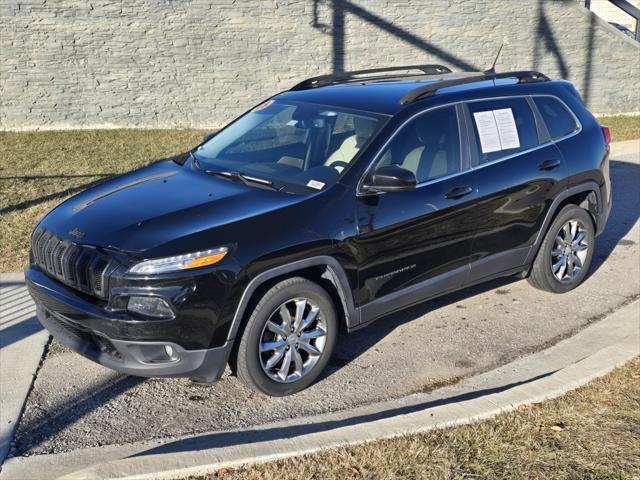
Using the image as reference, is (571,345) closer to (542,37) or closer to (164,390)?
(164,390)

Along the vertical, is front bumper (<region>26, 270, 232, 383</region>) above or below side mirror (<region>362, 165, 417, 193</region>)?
below

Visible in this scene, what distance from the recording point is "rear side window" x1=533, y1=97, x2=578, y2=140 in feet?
18.7

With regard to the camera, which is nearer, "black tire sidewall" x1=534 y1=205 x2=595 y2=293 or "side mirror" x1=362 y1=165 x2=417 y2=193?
"side mirror" x1=362 y1=165 x2=417 y2=193

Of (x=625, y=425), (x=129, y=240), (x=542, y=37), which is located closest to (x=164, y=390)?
(x=129, y=240)

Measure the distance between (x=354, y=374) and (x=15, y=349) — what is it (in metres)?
2.32

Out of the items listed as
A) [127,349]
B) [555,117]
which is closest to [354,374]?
[127,349]

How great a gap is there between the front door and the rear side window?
41.5 inches

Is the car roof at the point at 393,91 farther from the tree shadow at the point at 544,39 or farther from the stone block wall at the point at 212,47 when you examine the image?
the tree shadow at the point at 544,39

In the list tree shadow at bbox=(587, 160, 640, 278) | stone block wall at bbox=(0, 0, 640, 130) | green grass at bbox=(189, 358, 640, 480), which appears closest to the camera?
green grass at bbox=(189, 358, 640, 480)

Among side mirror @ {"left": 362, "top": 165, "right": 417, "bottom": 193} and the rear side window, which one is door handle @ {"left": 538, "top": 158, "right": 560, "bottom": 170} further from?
side mirror @ {"left": 362, "top": 165, "right": 417, "bottom": 193}

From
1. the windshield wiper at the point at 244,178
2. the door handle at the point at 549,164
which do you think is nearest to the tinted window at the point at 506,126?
the door handle at the point at 549,164

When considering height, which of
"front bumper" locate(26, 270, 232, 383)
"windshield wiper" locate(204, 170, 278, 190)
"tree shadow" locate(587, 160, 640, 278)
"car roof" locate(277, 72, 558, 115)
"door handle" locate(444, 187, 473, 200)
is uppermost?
"car roof" locate(277, 72, 558, 115)

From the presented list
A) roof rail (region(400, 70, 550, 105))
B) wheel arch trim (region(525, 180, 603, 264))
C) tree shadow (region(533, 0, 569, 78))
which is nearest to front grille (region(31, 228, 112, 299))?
roof rail (region(400, 70, 550, 105))

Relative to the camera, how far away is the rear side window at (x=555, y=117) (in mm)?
5707
